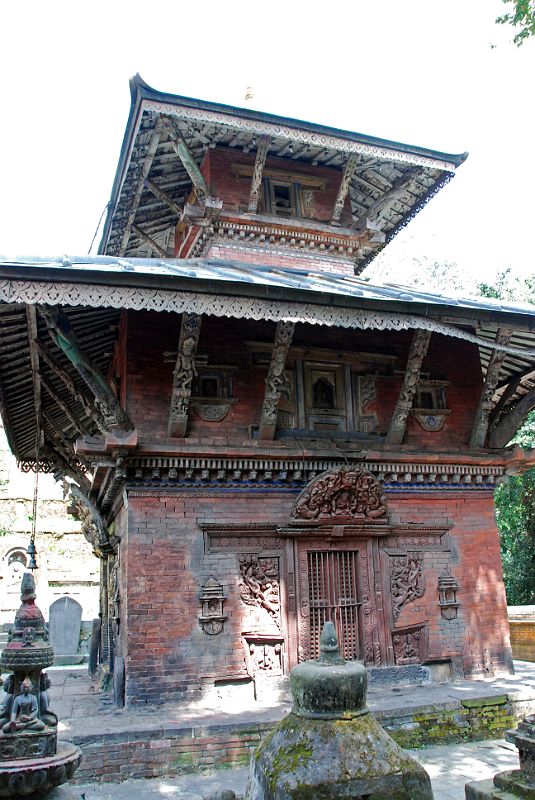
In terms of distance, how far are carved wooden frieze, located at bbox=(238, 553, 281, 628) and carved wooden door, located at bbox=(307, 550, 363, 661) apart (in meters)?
0.53

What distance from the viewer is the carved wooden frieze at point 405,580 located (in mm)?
9273

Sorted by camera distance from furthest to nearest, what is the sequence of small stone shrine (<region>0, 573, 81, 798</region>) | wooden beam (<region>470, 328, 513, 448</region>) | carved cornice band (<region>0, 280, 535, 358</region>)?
1. wooden beam (<region>470, 328, 513, 448</region>)
2. carved cornice band (<region>0, 280, 535, 358</region>)
3. small stone shrine (<region>0, 573, 81, 798</region>)

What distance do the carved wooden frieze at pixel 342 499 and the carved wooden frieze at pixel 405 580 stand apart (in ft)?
2.31

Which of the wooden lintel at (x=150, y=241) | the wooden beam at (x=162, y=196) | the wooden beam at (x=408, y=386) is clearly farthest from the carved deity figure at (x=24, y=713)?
the wooden lintel at (x=150, y=241)

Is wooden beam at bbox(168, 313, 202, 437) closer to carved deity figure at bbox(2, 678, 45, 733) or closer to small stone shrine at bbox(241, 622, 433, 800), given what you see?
carved deity figure at bbox(2, 678, 45, 733)

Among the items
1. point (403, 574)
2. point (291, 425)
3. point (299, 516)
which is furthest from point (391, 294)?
point (403, 574)

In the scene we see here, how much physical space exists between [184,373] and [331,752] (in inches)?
203

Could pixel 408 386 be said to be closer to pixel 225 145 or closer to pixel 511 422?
pixel 511 422

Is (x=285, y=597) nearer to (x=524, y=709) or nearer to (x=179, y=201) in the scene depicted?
(x=524, y=709)

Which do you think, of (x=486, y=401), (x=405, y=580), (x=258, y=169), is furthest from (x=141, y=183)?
(x=405, y=580)

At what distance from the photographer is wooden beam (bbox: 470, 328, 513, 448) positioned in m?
9.50

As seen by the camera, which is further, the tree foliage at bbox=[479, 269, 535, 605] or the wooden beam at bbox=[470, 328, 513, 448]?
the tree foliage at bbox=[479, 269, 535, 605]

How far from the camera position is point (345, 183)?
11.5 metres

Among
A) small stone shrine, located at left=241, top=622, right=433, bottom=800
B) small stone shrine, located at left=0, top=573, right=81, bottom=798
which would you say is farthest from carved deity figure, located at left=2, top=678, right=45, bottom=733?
small stone shrine, located at left=241, top=622, right=433, bottom=800
